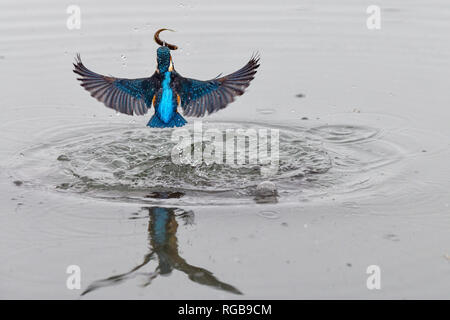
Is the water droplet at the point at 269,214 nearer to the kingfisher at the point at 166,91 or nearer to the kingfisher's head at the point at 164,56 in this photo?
the kingfisher at the point at 166,91

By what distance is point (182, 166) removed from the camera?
660cm

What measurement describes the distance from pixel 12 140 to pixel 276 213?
3073mm

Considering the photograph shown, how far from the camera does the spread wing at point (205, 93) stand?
21.6 ft

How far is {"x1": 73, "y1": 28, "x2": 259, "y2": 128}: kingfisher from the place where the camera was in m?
6.55

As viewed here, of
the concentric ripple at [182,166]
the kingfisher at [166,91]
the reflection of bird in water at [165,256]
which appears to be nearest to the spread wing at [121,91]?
the kingfisher at [166,91]

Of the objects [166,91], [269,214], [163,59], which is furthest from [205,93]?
[269,214]

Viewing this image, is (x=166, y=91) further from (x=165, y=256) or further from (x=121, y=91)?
(x=165, y=256)

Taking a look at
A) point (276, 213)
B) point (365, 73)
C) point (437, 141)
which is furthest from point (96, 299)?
point (365, 73)

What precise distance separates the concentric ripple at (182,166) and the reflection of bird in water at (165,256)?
30cm

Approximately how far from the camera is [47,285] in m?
4.67

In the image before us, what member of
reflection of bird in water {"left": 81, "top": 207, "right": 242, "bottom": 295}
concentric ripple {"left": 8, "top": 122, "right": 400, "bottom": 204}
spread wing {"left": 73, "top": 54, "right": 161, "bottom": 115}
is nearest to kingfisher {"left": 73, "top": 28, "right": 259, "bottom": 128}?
spread wing {"left": 73, "top": 54, "right": 161, "bottom": 115}

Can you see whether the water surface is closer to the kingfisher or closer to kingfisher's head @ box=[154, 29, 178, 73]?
the kingfisher

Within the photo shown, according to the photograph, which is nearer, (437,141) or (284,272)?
(284,272)
